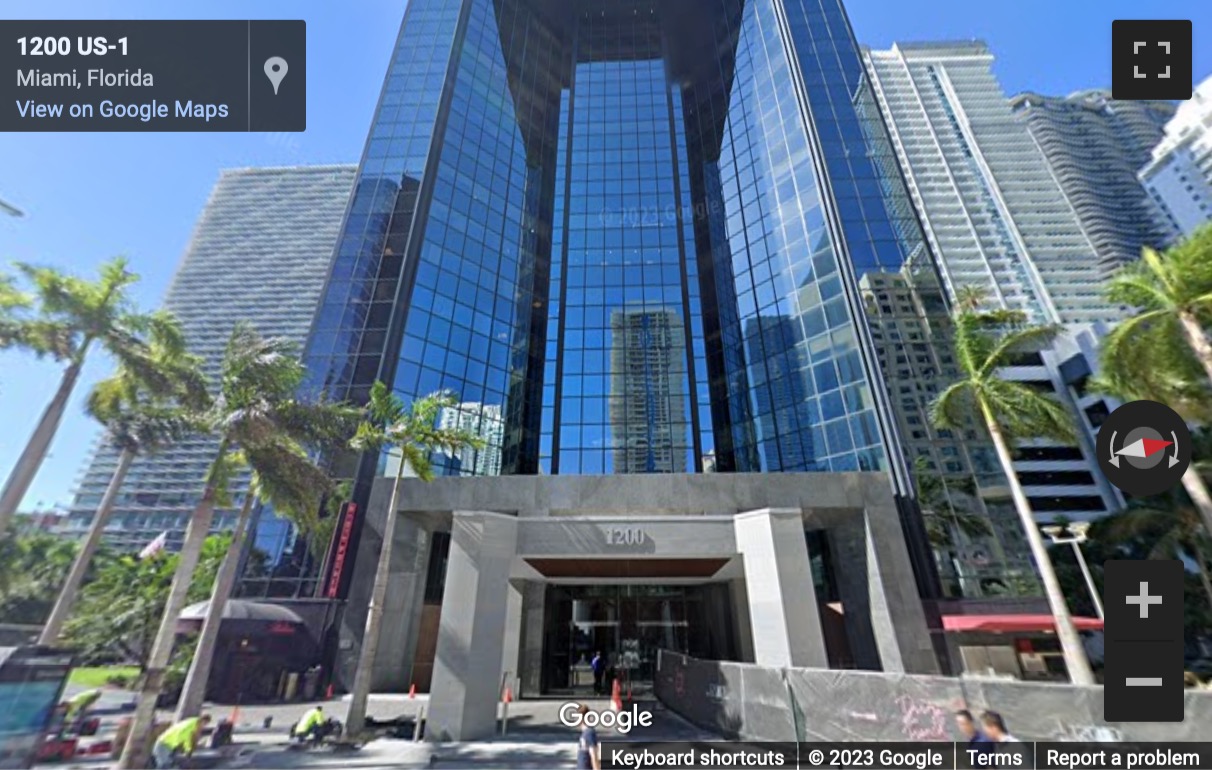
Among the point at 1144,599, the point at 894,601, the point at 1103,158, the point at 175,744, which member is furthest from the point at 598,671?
the point at 1103,158

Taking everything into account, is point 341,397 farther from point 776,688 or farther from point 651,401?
point 776,688

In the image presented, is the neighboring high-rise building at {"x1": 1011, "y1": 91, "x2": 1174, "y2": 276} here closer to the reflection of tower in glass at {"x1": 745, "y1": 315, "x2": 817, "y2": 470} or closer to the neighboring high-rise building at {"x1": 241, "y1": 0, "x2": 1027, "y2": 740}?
the neighboring high-rise building at {"x1": 241, "y1": 0, "x2": 1027, "y2": 740}

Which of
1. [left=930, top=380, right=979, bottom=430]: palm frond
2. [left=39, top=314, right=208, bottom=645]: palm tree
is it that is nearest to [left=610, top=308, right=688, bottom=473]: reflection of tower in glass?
[left=930, top=380, right=979, bottom=430]: palm frond

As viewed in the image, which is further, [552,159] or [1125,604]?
[552,159]

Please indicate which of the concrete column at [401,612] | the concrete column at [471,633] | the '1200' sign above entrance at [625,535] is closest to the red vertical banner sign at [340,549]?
the concrete column at [401,612]

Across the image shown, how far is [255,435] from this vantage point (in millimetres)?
14328

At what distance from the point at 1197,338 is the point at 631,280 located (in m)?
30.2

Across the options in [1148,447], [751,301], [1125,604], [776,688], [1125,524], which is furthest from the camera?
[751,301]

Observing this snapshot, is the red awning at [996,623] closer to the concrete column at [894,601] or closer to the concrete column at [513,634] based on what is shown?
the concrete column at [894,601]

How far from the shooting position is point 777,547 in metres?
16.8

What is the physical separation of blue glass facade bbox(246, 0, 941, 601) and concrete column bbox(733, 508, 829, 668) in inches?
353

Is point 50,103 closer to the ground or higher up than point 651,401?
closer to the ground

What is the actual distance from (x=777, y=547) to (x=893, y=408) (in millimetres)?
12150

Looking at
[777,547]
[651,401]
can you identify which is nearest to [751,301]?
[651,401]
